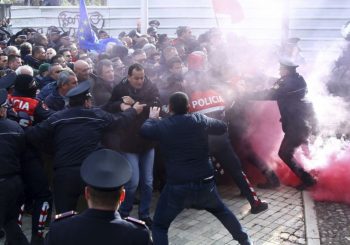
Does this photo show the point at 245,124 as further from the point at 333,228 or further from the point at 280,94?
the point at 333,228

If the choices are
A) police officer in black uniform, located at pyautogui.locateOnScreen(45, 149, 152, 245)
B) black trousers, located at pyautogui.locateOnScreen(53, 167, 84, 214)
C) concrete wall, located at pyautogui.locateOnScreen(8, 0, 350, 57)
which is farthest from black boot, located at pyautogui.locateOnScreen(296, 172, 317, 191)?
concrete wall, located at pyautogui.locateOnScreen(8, 0, 350, 57)

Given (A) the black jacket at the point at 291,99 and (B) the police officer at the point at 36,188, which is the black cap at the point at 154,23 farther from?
(B) the police officer at the point at 36,188

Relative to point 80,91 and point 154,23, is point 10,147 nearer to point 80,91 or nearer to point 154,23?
point 80,91

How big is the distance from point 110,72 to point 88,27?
5659mm

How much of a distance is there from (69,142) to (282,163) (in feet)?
12.8

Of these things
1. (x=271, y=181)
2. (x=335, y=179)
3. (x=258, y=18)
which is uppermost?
(x=258, y=18)

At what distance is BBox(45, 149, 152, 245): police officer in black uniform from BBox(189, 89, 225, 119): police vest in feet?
10.7

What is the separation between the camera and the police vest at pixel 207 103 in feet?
18.9

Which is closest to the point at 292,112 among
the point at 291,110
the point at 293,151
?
the point at 291,110

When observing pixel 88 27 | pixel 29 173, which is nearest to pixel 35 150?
pixel 29 173

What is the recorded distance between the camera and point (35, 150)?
184 inches

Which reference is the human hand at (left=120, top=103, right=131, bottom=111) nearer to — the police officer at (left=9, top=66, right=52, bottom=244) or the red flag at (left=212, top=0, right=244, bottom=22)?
the police officer at (left=9, top=66, right=52, bottom=244)

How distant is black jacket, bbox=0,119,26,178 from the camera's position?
412cm

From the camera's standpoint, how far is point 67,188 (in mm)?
4289
